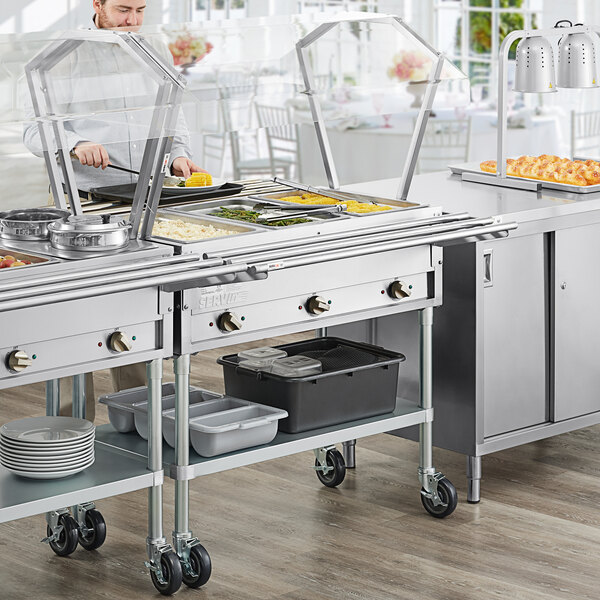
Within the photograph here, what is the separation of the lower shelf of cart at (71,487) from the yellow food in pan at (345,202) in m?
0.90

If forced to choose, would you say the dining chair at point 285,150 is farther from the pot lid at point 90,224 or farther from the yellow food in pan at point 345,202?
the pot lid at point 90,224

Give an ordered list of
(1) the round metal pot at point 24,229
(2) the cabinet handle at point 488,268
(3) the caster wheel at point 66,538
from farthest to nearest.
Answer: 1. (2) the cabinet handle at point 488,268
2. (3) the caster wheel at point 66,538
3. (1) the round metal pot at point 24,229

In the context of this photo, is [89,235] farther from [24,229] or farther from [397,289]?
[397,289]

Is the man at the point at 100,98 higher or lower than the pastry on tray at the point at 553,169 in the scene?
higher

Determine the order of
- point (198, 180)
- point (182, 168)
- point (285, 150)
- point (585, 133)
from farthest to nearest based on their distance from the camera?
point (585, 133), point (285, 150), point (182, 168), point (198, 180)

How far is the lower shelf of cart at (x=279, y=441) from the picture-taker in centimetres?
279

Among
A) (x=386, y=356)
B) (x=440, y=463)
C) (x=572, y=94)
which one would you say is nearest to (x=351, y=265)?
(x=386, y=356)

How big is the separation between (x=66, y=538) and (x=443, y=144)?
5067 mm

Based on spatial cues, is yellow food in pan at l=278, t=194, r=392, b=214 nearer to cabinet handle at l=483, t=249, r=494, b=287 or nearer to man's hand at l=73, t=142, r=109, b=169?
cabinet handle at l=483, t=249, r=494, b=287

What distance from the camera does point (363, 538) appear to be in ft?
10.2

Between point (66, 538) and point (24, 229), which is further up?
point (24, 229)

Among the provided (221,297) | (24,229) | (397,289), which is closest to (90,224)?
(24,229)

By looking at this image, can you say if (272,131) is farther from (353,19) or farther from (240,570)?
(240,570)

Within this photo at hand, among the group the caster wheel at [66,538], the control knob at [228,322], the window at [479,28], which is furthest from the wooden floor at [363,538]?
the window at [479,28]
